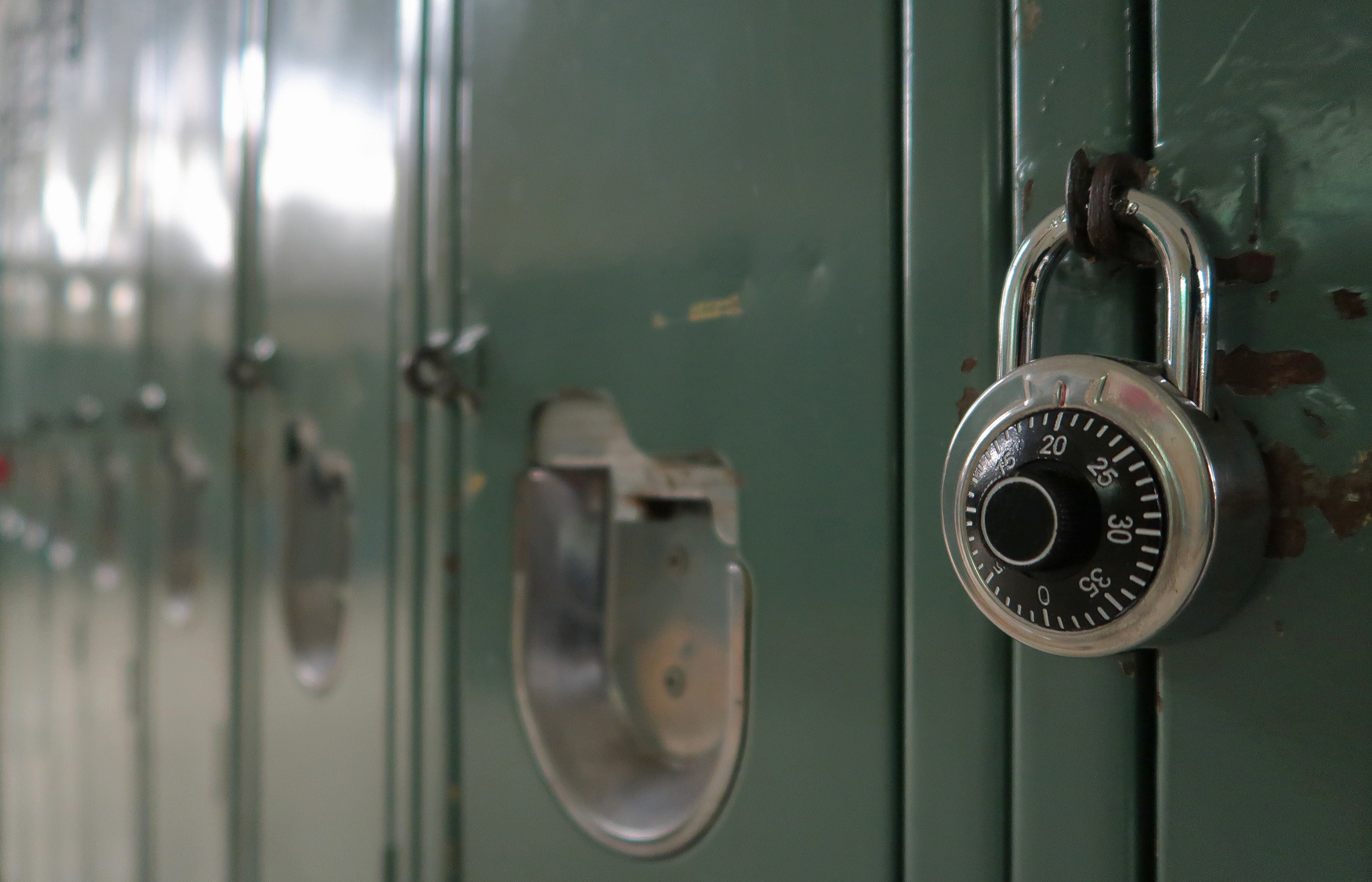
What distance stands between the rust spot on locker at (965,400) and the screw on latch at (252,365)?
3.95 feet

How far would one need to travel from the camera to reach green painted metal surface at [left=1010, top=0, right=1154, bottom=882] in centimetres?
56

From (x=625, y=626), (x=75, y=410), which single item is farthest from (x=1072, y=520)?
(x=75, y=410)

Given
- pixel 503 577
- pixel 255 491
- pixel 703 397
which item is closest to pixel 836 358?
pixel 703 397

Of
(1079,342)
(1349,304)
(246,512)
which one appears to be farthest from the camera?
(246,512)

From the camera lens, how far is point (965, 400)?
66cm

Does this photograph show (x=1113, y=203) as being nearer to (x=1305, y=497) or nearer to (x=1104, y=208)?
(x=1104, y=208)

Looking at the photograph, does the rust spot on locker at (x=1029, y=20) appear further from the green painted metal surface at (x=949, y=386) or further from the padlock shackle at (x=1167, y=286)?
the padlock shackle at (x=1167, y=286)

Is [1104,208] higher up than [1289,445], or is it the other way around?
[1104,208]

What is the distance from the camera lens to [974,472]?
21.4 inches

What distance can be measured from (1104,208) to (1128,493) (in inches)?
6.4

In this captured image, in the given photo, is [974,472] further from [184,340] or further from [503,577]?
[184,340]

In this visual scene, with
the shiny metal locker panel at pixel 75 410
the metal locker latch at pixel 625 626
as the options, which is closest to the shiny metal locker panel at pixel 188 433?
the shiny metal locker panel at pixel 75 410

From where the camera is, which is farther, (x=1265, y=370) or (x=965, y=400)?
(x=965, y=400)

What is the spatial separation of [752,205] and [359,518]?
77 centimetres
